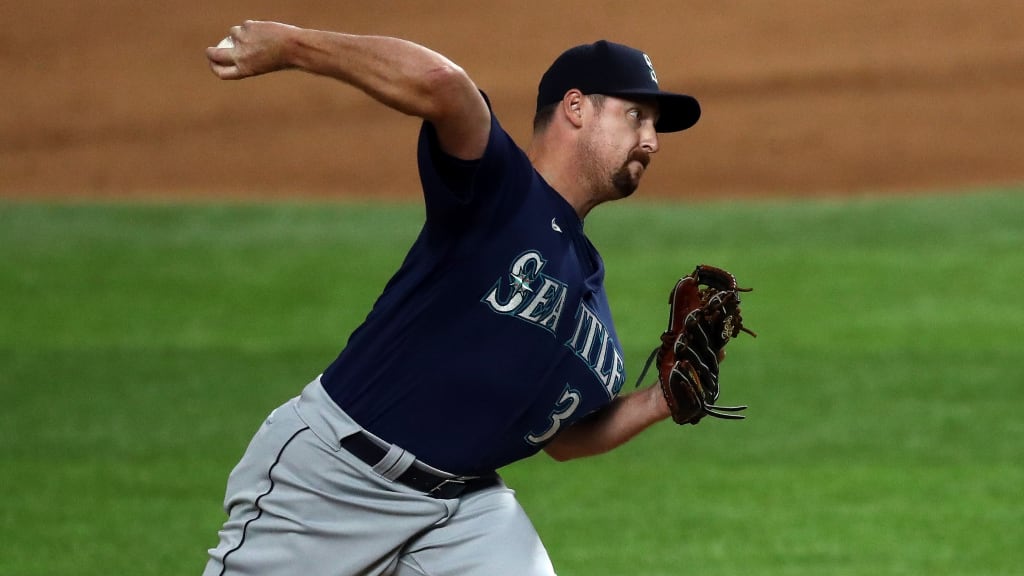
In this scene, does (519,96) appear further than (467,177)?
Yes

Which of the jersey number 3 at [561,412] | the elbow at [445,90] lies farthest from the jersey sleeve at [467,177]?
the jersey number 3 at [561,412]

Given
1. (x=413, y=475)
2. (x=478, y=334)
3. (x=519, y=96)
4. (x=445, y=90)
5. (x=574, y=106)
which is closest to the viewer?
(x=445, y=90)

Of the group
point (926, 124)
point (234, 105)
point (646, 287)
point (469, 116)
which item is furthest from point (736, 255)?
point (469, 116)

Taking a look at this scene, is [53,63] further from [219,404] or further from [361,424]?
[361,424]

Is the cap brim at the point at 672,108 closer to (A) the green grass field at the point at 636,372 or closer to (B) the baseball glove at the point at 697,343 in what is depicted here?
(B) the baseball glove at the point at 697,343

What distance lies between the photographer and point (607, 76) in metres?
4.09

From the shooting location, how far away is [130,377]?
10.1 meters

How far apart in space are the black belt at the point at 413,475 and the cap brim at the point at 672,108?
1122 millimetres

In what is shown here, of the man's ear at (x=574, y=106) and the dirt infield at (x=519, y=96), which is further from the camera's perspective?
the dirt infield at (x=519, y=96)

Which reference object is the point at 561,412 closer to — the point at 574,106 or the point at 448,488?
the point at 448,488

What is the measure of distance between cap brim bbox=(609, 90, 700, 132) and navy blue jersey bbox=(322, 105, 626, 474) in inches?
14.7

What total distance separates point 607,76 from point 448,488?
3.87 ft

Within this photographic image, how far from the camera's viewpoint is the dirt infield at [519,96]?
Result: 16859 mm

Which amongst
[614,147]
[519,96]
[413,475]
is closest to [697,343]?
[614,147]
